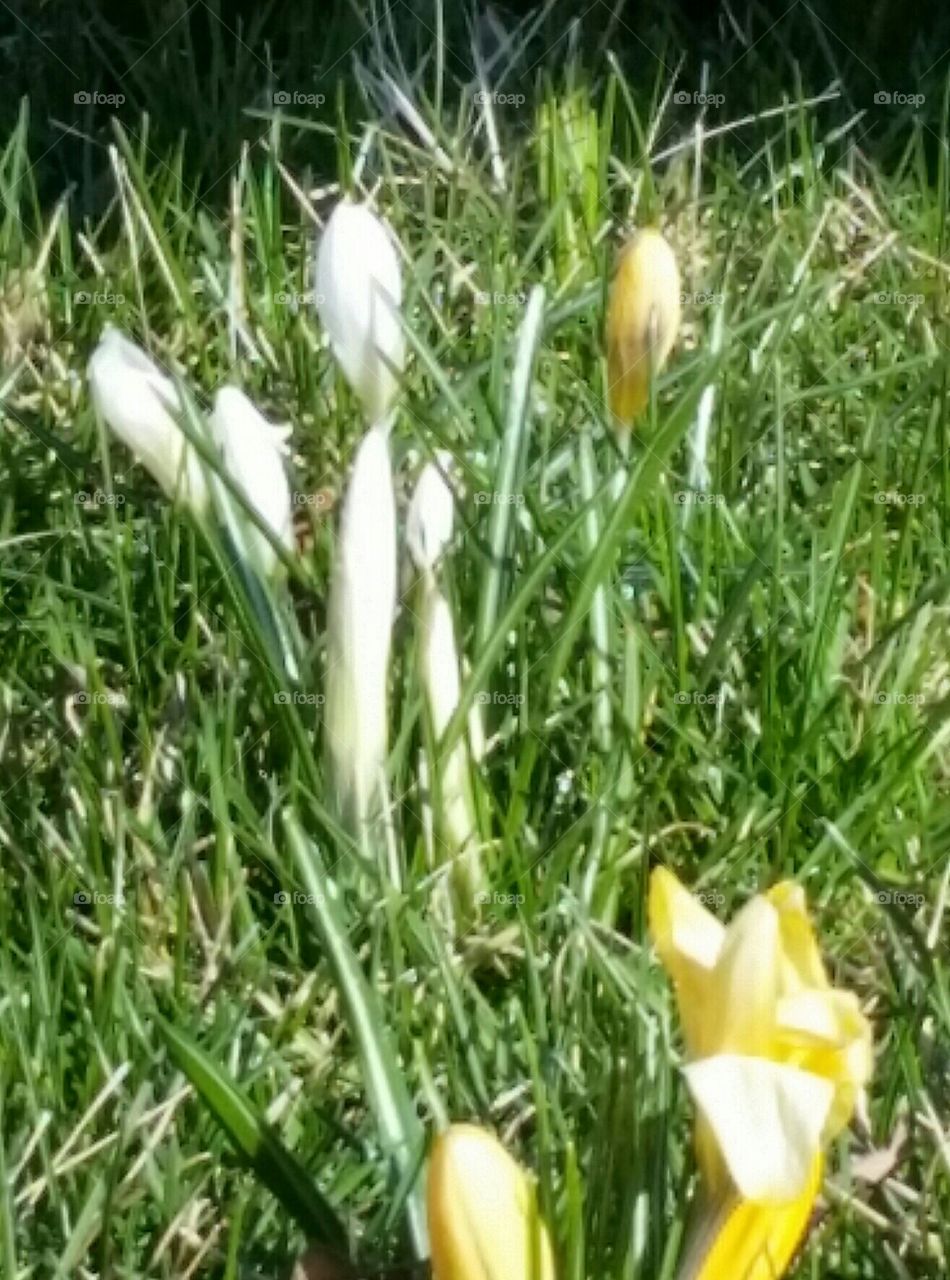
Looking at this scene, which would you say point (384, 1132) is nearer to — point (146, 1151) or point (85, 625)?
point (146, 1151)

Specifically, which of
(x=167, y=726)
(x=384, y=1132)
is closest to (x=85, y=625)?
(x=167, y=726)

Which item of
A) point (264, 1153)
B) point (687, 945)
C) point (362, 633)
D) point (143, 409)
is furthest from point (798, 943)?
point (143, 409)

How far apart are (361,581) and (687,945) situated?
0.34 metres

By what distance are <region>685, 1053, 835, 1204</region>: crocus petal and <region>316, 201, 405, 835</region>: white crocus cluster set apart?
0.37 meters

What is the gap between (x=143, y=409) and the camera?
92cm

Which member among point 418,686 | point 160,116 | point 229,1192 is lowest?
point 229,1192

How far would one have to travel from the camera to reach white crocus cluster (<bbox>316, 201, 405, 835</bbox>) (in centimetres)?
87

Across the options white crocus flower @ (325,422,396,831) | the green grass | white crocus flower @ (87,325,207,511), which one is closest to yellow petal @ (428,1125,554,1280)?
the green grass

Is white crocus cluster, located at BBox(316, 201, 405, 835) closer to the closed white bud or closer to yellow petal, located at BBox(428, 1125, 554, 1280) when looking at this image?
the closed white bud

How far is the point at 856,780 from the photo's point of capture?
37.4 inches

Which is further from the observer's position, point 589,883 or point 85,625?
point 85,625

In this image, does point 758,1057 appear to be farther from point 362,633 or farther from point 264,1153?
point 362,633

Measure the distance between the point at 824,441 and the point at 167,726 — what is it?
0.45 meters

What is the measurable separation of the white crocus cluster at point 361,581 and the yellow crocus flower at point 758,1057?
0.32m
